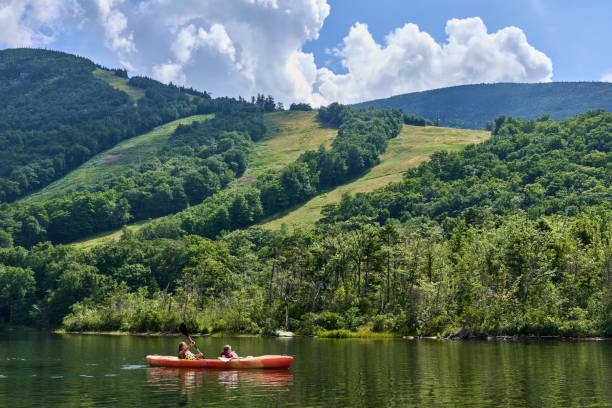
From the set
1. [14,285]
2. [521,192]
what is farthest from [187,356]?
[521,192]

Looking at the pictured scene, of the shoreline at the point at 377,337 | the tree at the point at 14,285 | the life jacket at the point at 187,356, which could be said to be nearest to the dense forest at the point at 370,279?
the tree at the point at 14,285

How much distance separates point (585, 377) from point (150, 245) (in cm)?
13509

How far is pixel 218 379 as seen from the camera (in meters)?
45.2

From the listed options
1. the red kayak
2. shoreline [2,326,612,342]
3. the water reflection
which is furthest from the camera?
shoreline [2,326,612,342]

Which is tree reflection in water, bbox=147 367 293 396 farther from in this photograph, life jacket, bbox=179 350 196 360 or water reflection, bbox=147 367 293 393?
life jacket, bbox=179 350 196 360

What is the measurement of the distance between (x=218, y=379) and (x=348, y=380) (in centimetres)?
1058

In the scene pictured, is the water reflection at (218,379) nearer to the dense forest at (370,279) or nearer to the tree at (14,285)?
the dense forest at (370,279)

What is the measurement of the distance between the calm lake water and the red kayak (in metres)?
0.69

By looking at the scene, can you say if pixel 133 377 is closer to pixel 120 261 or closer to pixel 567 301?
pixel 567 301

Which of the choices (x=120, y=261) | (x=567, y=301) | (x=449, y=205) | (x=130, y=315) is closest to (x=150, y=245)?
(x=120, y=261)

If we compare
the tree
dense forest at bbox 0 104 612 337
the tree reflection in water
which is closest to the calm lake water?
the tree reflection in water

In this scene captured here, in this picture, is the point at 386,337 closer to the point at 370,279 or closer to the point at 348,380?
the point at 370,279

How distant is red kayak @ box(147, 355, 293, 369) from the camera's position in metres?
47.8

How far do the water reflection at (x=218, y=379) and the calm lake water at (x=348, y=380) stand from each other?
8 cm
